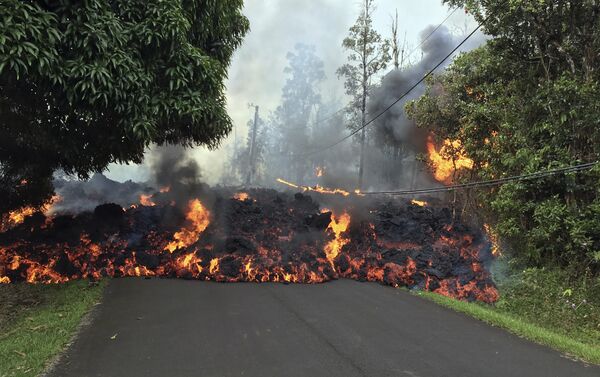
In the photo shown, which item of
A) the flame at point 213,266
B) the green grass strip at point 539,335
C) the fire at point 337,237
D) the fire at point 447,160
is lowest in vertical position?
the green grass strip at point 539,335

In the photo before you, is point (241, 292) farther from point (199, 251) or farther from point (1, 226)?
point (1, 226)

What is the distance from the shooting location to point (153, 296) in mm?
9336

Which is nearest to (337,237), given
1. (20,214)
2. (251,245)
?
(251,245)

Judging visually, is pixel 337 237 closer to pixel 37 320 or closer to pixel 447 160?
pixel 447 160

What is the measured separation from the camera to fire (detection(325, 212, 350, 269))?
13.9 meters

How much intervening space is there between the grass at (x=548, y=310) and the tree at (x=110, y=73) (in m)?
6.55

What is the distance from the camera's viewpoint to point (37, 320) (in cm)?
743

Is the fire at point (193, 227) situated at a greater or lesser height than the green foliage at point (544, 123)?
lesser

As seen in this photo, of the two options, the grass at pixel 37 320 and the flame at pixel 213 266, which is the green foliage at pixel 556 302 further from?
the grass at pixel 37 320

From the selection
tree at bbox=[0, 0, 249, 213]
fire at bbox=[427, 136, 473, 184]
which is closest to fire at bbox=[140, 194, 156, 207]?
tree at bbox=[0, 0, 249, 213]

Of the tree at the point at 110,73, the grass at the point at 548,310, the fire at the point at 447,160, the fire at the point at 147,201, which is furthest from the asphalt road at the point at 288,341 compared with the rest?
the fire at the point at 447,160

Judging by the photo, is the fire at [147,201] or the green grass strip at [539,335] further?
the fire at [147,201]

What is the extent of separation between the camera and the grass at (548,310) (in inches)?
304

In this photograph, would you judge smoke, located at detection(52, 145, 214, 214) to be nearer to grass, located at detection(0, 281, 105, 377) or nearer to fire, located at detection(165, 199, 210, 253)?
fire, located at detection(165, 199, 210, 253)
